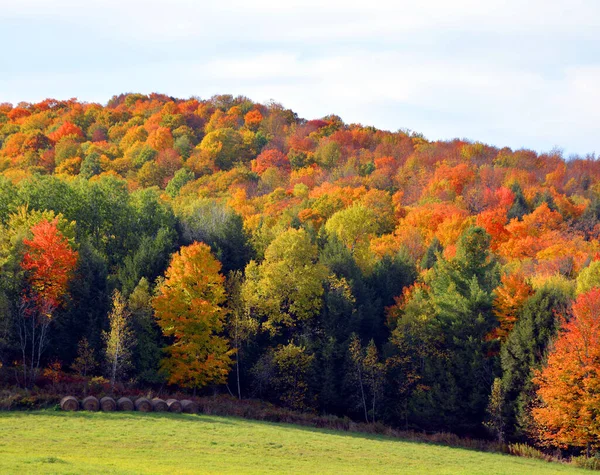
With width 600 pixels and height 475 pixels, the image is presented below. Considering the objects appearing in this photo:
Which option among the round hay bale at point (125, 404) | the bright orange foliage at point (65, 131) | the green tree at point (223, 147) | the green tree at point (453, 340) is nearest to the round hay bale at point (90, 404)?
the round hay bale at point (125, 404)

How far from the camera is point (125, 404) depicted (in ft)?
142

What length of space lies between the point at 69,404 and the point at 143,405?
13.2ft

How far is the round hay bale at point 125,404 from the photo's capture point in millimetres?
43188

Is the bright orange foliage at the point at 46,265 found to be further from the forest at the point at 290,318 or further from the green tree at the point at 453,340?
the green tree at the point at 453,340

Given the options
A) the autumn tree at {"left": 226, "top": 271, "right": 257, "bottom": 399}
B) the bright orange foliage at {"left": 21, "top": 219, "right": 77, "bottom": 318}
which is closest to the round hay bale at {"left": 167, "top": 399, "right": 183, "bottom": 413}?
the autumn tree at {"left": 226, "top": 271, "right": 257, "bottom": 399}

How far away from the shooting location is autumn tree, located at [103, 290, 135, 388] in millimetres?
49062

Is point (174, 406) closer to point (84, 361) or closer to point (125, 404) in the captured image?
point (125, 404)

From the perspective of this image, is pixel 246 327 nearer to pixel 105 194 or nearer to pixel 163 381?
pixel 163 381

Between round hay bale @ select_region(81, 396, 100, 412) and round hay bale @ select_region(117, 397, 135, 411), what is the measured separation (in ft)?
4.21

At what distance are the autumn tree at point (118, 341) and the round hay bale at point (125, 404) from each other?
4646 millimetres

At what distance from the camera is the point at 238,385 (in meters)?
54.2

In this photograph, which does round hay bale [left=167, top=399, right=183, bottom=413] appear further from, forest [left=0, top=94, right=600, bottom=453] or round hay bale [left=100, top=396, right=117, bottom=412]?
forest [left=0, top=94, right=600, bottom=453]

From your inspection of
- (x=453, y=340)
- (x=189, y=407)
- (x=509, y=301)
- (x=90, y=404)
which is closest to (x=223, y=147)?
(x=453, y=340)

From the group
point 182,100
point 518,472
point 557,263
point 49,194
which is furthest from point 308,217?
point 182,100
